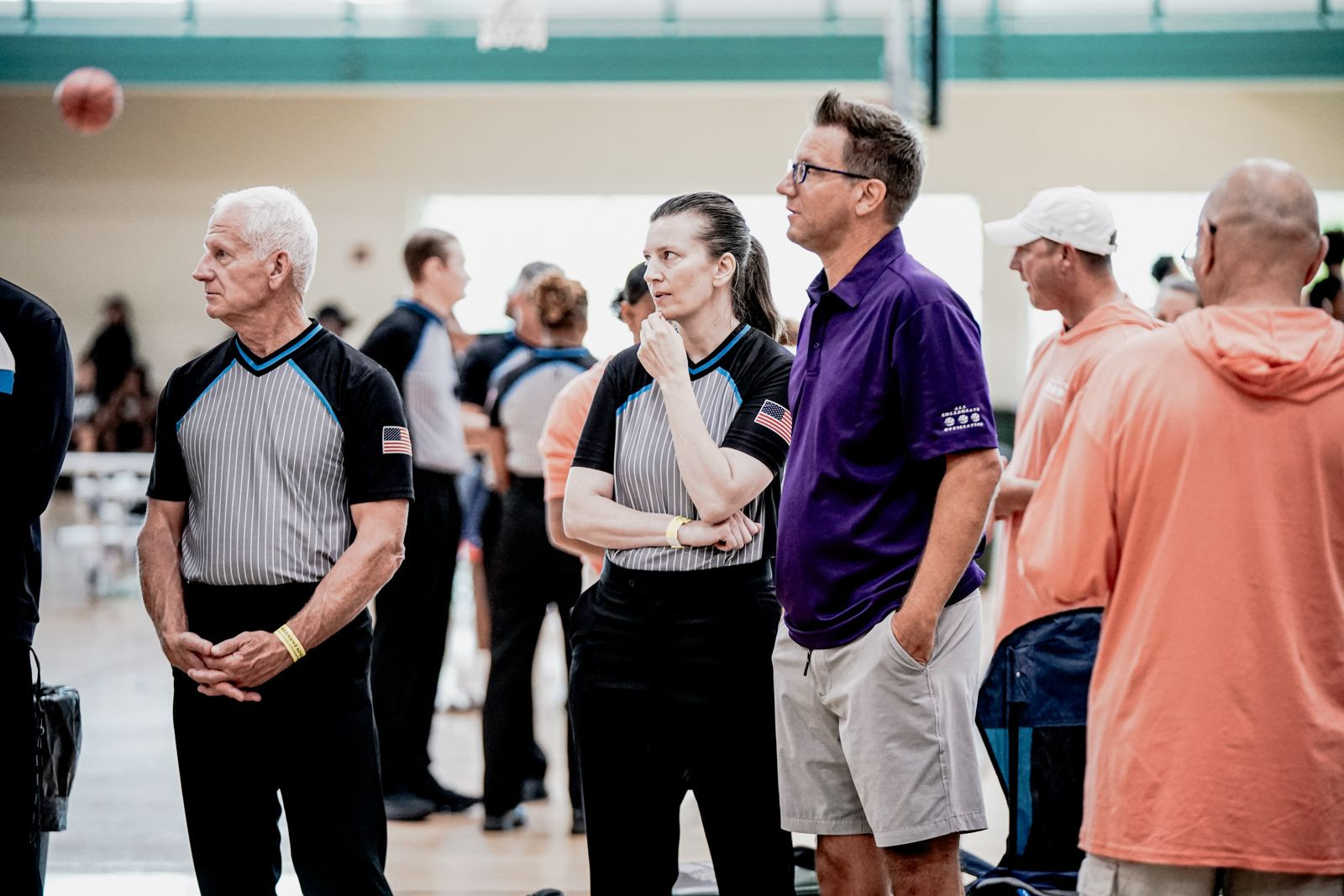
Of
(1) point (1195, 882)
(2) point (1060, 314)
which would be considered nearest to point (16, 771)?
(1) point (1195, 882)

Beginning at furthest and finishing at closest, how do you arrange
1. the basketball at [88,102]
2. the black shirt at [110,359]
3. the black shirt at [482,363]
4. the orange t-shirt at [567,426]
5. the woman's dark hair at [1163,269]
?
the black shirt at [110,359] < the basketball at [88,102] < the woman's dark hair at [1163,269] < the black shirt at [482,363] < the orange t-shirt at [567,426]

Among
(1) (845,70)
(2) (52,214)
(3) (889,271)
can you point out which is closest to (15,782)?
(3) (889,271)

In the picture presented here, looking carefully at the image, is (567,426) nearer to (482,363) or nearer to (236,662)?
(236,662)

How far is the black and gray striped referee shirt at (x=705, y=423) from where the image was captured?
101 inches

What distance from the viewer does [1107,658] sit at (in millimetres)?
2018

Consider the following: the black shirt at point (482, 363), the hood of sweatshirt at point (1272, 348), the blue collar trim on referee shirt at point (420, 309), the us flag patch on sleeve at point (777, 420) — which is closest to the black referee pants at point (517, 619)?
the blue collar trim on referee shirt at point (420, 309)

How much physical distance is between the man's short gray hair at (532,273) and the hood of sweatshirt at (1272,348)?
10.4ft

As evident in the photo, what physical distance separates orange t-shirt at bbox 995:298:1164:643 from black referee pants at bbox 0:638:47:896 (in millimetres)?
2081

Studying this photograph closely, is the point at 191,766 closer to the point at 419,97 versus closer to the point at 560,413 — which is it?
the point at 560,413

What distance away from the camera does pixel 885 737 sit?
229 centimetres

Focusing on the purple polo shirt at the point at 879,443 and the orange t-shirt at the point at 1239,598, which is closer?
the orange t-shirt at the point at 1239,598

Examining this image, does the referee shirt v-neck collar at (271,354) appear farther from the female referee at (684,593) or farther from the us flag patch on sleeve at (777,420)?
the us flag patch on sleeve at (777,420)

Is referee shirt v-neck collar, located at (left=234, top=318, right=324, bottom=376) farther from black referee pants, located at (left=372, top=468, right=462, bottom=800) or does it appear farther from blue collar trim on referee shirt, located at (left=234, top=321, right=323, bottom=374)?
black referee pants, located at (left=372, top=468, right=462, bottom=800)

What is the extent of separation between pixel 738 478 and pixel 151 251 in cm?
1440
